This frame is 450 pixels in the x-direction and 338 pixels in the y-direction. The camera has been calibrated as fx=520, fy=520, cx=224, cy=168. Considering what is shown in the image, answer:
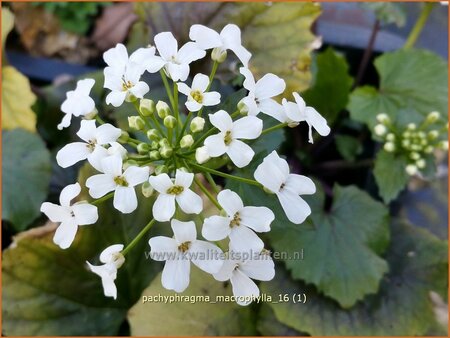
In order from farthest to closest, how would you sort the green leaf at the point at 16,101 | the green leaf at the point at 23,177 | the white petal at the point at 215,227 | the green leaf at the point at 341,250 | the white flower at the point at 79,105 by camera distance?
the green leaf at the point at 16,101 < the green leaf at the point at 23,177 < the green leaf at the point at 341,250 < the white flower at the point at 79,105 < the white petal at the point at 215,227

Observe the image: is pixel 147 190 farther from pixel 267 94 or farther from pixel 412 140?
pixel 412 140

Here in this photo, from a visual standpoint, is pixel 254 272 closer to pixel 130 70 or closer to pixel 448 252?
pixel 130 70

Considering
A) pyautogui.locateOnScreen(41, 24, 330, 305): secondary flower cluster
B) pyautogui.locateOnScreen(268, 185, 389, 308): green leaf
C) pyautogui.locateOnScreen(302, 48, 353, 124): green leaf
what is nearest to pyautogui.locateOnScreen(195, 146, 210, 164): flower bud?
pyautogui.locateOnScreen(41, 24, 330, 305): secondary flower cluster

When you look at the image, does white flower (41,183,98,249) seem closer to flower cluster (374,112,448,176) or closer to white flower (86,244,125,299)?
white flower (86,244,125,299)

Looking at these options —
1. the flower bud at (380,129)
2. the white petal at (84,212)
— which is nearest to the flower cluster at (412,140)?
the flower bud at (380,129)

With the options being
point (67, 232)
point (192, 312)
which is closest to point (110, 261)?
point (67, 232)

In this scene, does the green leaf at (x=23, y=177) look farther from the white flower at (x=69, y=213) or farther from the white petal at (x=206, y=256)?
the white petal at (x=206, y=256)
